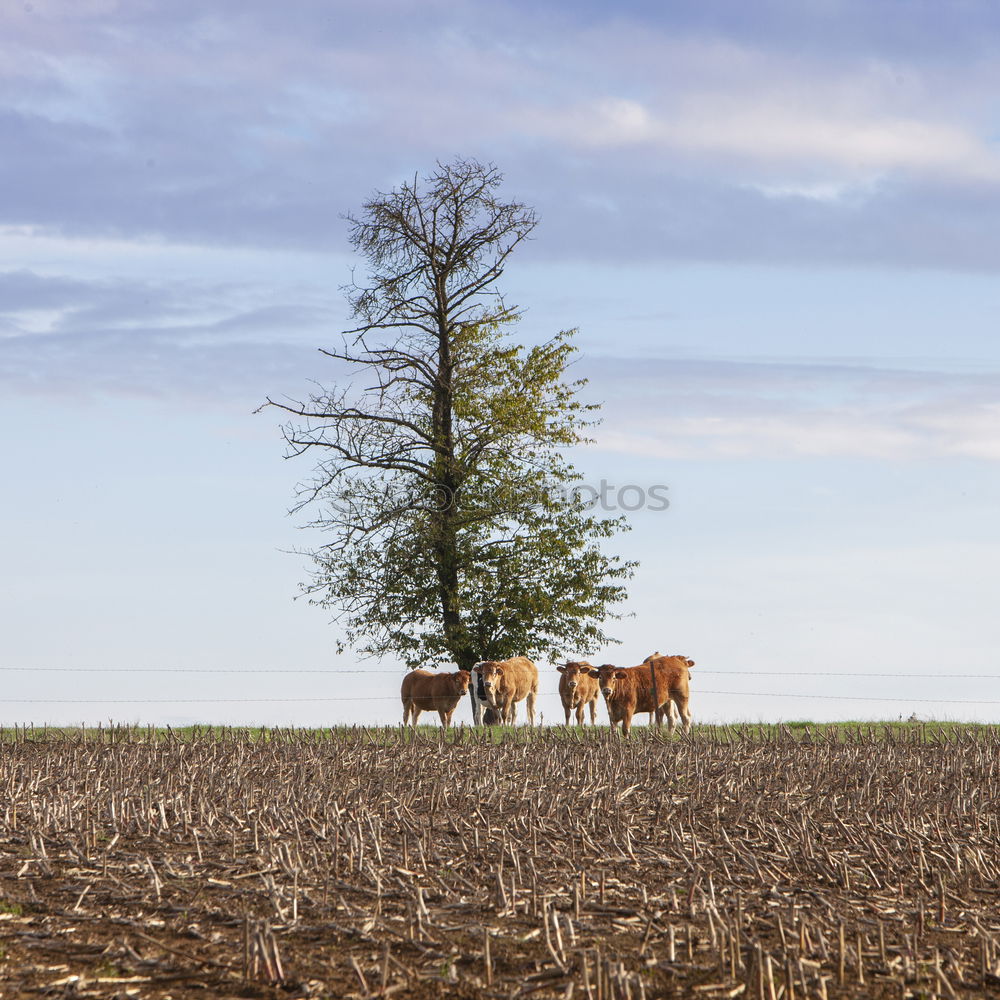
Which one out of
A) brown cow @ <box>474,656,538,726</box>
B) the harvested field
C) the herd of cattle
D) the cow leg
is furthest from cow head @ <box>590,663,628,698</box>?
the harvested field

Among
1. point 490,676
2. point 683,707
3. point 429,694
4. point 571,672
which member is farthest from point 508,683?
point 683,707

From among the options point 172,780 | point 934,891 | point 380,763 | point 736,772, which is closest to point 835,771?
point 736,772

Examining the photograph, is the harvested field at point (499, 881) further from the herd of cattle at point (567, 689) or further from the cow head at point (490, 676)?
the cow head at point (490, 676)

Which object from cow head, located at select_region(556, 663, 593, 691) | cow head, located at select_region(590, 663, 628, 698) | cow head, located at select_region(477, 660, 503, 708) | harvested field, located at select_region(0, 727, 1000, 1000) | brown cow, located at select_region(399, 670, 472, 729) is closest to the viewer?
harvested field, located at select_region(0, 727, 1000, 1000)

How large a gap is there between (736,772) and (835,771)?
132 cm

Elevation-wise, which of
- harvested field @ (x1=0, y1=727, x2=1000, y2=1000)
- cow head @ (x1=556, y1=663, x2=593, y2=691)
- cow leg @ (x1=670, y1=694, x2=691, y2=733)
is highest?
cow head @ (x1=556, y1=663, x2=593, y2=691)

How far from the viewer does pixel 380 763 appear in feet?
50.7

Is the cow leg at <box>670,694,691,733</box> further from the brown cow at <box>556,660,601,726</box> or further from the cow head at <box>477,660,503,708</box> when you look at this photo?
the cow head at <box>477,660,503,708</box>

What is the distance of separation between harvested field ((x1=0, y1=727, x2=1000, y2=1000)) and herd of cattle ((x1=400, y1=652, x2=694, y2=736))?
7735 millimetres

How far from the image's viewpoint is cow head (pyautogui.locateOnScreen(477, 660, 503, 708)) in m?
26.0

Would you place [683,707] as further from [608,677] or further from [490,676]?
[490,676]

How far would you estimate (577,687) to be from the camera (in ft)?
83.1

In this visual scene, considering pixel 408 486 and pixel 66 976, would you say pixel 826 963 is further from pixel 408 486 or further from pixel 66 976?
pixel 408 486

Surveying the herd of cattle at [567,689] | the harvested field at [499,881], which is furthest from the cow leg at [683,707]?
the harvested field at [499,881]
